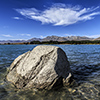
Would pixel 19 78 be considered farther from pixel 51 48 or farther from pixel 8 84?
pixel 51 48

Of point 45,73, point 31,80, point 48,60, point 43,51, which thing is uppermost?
point 43,51

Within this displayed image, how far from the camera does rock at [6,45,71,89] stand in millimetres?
6004

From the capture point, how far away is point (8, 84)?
6.59m

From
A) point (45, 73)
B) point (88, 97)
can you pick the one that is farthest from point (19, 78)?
point (88, 97)

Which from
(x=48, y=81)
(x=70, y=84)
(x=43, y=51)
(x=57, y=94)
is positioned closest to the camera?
(x=57, y=94)

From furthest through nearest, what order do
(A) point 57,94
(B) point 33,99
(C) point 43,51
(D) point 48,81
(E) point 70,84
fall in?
(C) point 43,51 → (E) point 70,84 → (D) point 48,81 → (A) point 57,94 → (B) point 33,99

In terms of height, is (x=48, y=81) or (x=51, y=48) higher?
(x=51, y=48)

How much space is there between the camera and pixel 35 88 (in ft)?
19.7

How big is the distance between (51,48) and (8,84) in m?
4.33

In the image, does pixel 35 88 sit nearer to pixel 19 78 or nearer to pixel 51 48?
pixel 19 78

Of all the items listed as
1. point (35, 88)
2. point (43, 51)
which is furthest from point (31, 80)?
point (43, 51)

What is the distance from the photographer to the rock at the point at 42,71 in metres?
6.00

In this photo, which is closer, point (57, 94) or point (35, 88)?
point (57, 94)

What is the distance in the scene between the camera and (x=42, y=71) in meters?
6.18
